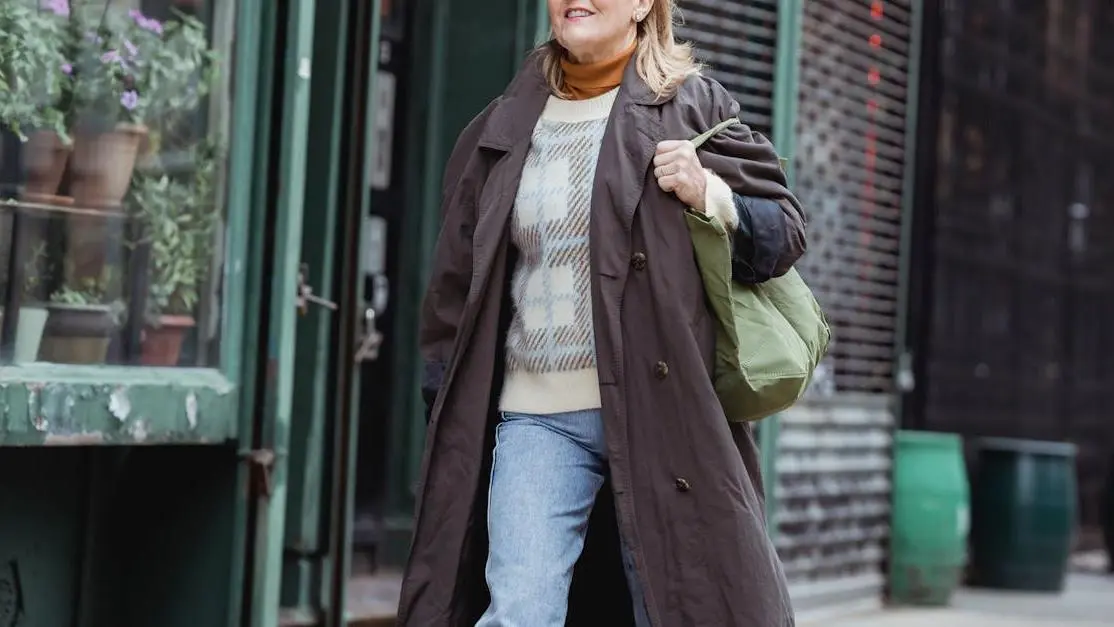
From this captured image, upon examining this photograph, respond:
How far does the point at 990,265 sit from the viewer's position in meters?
11.8

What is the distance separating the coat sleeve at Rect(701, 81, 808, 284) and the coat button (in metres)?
0.24

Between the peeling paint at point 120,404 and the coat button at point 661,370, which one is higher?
the coat button at point 661,370

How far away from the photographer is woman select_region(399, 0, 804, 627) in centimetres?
319

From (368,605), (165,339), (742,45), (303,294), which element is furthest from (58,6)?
(742,45)

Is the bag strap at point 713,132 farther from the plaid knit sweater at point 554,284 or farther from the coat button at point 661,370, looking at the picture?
the coat button at point 661,370

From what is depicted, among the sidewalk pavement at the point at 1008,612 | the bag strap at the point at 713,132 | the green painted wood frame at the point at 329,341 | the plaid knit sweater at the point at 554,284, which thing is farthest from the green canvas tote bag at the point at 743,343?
the sidewalk pavement at the point at 1008,612

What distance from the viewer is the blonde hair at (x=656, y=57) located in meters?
3.35

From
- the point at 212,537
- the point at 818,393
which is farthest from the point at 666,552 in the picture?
the point at 818,393

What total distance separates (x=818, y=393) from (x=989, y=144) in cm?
450

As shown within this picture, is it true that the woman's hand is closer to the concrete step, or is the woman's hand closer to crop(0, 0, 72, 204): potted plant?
crop(0, 0, 72, 204): potted plant

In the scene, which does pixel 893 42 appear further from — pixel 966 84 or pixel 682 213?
pixel 682 213

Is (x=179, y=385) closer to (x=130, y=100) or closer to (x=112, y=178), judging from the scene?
Answer: (x=112, y=178)

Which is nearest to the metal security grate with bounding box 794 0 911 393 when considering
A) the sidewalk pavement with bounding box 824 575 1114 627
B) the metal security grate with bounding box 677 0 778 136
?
the metal security grate with bounding box 677 0 778 136

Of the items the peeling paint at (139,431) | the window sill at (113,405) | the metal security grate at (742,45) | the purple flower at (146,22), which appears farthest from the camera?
the metal security grate at (742,45)
